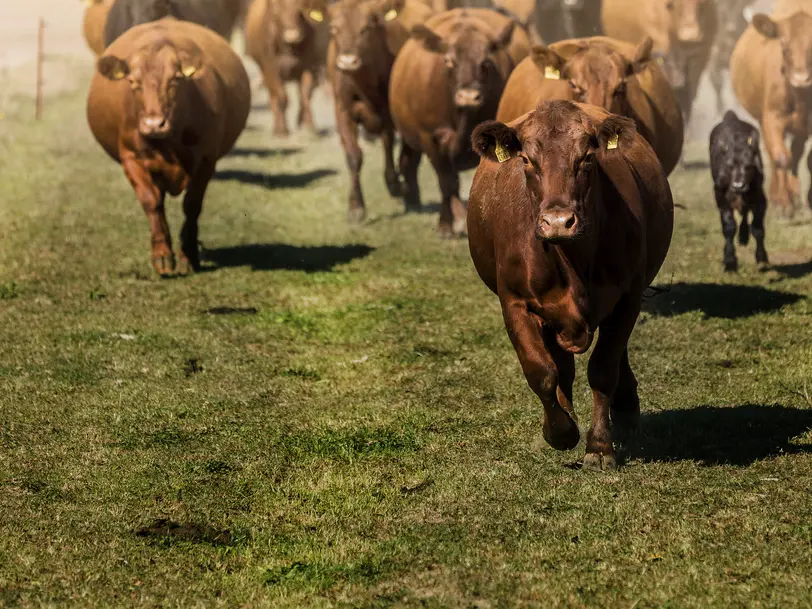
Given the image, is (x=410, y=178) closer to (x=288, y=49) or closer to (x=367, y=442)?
(x=288, y=49)

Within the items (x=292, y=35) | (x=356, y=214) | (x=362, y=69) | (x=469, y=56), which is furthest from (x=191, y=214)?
(x=292, y=35)

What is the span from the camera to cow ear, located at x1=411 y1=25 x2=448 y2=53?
17031mm

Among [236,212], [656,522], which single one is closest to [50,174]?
[236,212]

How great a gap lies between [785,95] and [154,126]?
9.62 metres

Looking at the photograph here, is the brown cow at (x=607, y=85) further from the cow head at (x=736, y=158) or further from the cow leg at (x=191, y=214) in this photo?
the cow leg at (x=191, y=214)

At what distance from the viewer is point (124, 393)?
10023 millimetres

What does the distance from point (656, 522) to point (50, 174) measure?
53.6 feet

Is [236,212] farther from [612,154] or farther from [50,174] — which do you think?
[612,154]

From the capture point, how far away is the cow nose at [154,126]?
13.7 meters

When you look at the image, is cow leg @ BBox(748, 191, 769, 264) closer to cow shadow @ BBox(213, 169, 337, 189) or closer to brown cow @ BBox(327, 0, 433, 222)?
brown cow @ BBox(327, 0, 433, 222)

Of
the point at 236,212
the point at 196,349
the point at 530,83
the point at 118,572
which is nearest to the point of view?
the point at 118,572

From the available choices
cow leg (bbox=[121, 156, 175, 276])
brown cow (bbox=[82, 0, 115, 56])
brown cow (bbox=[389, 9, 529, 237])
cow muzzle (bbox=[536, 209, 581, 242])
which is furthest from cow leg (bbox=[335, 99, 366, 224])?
cow muzzle (bbox=[536, 209, 581, 242])

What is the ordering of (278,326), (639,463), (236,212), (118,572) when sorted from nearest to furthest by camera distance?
(118,572), (639,463), (278,326), (236,212)

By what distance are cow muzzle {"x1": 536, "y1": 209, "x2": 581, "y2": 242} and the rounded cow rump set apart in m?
7.91
